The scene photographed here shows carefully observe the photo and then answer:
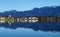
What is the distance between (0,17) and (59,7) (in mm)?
21078

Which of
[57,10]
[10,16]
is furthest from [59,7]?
[10,16]

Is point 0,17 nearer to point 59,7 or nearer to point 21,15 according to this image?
point 21,15

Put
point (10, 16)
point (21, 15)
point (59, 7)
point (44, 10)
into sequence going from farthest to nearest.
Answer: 1. point (44, 10)
2. point (59, 7)
3. point (21, 15)
4. point (10, 16)

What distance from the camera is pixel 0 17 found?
49844mm

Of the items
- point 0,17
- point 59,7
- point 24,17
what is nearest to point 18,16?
point 24,17

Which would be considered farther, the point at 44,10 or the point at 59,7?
the point at 44,10

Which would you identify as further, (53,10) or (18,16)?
(53,10)

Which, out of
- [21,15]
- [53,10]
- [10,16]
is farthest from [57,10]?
[10,16]

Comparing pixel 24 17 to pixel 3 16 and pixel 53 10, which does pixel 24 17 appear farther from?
pixel 53 10

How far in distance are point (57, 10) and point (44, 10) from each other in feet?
18.5

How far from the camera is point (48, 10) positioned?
68.4 metres

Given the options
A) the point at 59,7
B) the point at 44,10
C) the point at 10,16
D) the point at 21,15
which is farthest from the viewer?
the point at 44,10

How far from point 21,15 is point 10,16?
4936 mm

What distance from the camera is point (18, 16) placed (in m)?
51.9
